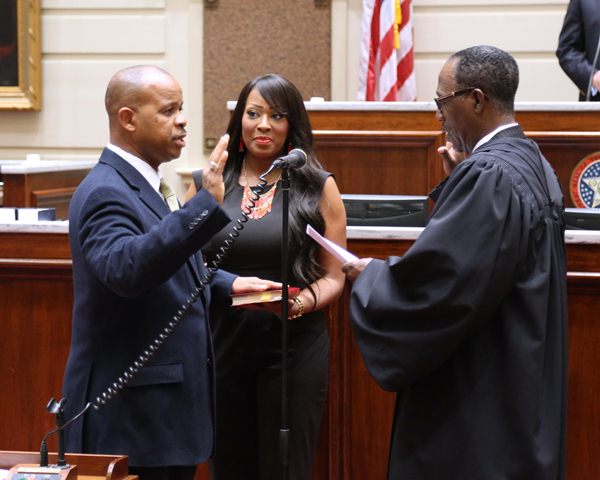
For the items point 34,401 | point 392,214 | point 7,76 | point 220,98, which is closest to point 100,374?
point 34,401

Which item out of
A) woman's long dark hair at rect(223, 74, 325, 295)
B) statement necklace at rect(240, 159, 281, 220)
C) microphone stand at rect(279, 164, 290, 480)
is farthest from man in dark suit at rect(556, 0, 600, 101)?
microphone stand at rect(279, 164, 290, 480)

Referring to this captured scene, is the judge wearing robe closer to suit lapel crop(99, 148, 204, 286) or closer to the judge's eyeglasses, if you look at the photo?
the judge's eyeglasses

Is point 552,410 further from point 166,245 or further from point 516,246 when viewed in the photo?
point 166,245

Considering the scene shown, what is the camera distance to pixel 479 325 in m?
2.73

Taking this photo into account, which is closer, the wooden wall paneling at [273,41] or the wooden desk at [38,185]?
the wooden desk at [38,185]

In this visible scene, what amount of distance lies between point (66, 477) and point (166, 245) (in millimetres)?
633

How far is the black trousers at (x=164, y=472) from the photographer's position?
3018 millimetres

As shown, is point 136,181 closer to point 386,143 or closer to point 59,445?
point 59,445

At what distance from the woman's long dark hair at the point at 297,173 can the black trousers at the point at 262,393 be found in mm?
215

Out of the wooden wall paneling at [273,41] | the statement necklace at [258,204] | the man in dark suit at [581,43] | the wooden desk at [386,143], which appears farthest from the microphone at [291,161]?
the wooden wall paneling at [273,41]

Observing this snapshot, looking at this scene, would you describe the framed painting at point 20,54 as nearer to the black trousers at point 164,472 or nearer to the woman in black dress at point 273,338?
the woman in black dress at point 273,338

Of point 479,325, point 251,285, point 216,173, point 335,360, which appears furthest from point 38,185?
point 479,325

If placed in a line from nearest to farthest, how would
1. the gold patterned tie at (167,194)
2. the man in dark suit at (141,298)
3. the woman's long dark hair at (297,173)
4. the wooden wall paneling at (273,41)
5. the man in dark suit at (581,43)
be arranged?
the man in dark suit at (141,298) < the gold patterned tie at (167,194) < the woman's long dark hair at (297,173) < the man in dark suit at (581,43) < the wooden wall paneling at (273,41)

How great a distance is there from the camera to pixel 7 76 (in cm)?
873
